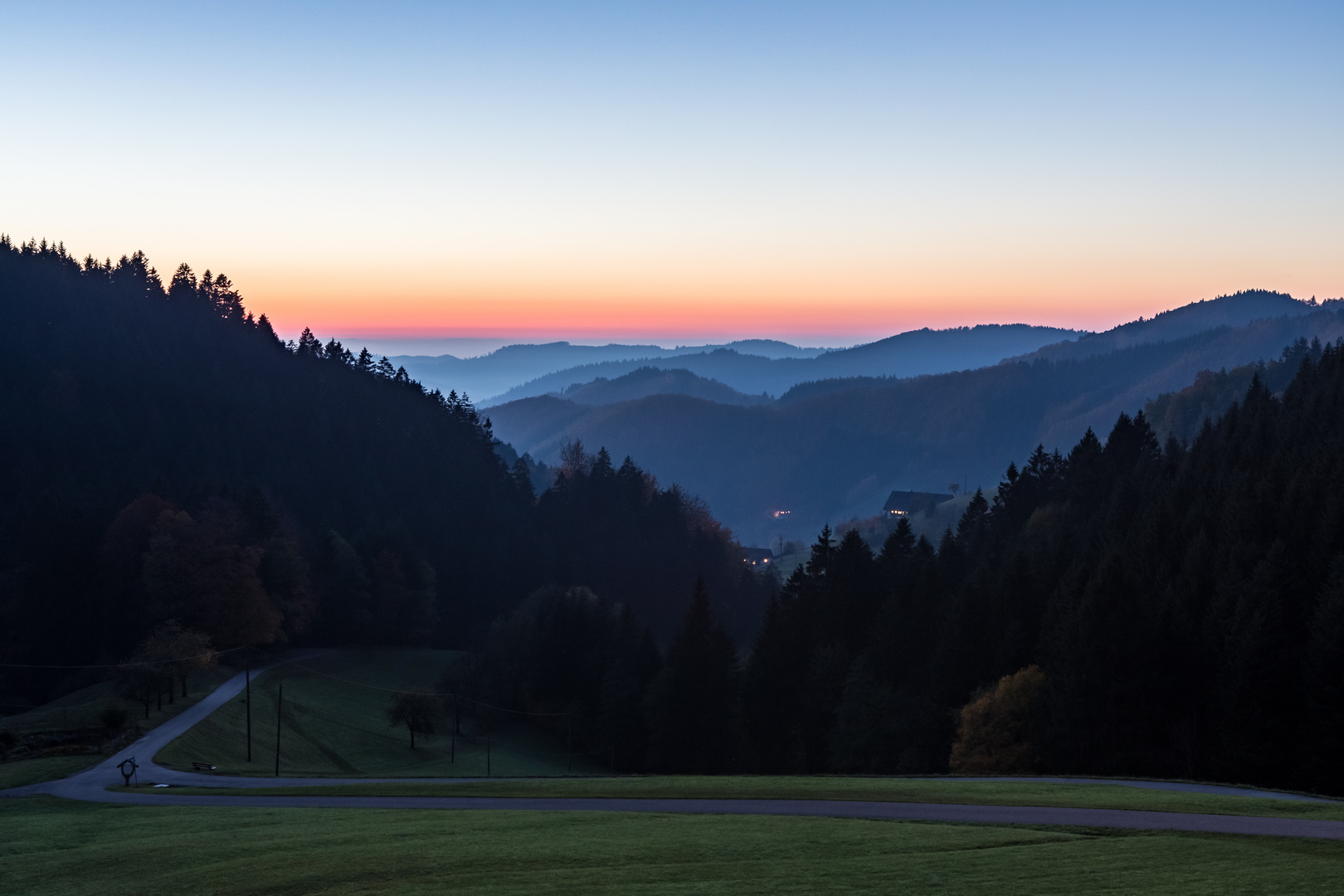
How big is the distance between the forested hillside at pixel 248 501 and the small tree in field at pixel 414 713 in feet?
62.3

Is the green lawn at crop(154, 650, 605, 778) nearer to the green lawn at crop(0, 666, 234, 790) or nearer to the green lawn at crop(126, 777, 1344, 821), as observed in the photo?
the green lawn at crop(0, 666, 234, 790)

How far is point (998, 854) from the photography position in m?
20.2

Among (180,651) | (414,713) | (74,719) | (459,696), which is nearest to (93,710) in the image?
(74,719)

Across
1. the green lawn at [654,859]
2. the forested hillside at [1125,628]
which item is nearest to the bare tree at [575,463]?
the forested hillside at [1125,628]

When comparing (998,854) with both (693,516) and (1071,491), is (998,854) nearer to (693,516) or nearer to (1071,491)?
(1071,491)

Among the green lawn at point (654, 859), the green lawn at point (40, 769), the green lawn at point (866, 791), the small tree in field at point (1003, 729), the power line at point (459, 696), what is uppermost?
the green lawn at point (654, 859)

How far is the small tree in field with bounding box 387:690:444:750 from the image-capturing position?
7069cm

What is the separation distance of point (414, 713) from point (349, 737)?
450 centimetres

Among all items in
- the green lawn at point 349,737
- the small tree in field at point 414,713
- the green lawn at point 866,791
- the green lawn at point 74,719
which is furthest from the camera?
the small tree in field at point 414,713

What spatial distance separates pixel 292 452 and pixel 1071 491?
102880 millimetres

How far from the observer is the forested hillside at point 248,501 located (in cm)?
8781

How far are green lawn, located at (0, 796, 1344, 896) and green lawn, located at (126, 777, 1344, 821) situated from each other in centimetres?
438

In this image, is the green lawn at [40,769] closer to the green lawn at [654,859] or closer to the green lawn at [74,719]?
the green lawn at [74,719]

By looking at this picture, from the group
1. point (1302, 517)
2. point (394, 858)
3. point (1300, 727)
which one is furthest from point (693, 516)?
point (394, 858)
